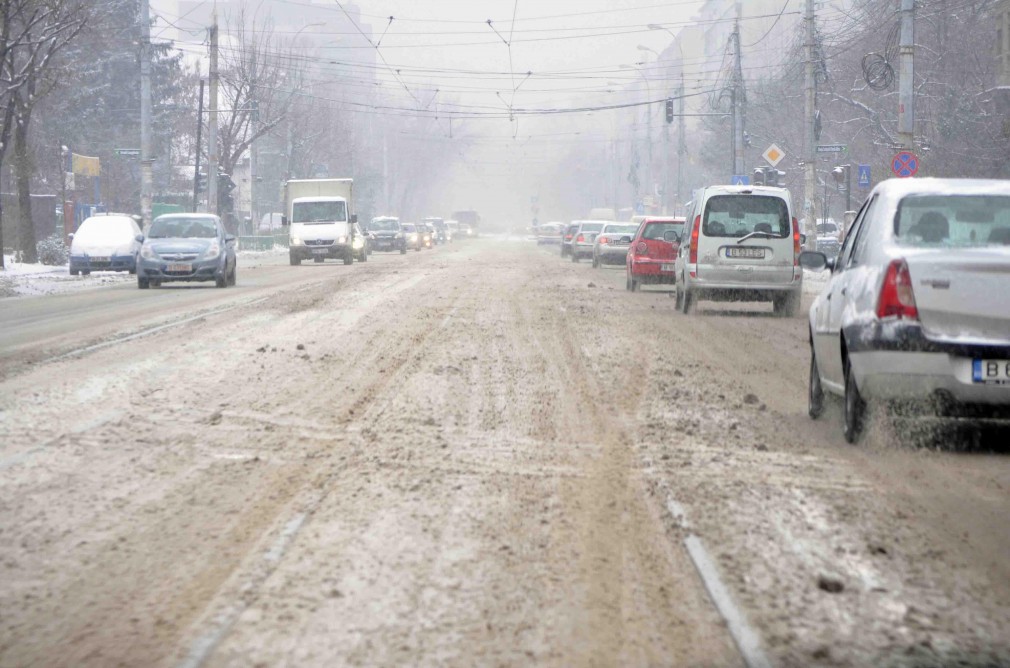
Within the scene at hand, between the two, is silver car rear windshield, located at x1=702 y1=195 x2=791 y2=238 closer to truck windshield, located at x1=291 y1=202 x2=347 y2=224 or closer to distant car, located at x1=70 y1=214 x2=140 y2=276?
distant car, located at x1=70 y1=214 x2=140 y2=276

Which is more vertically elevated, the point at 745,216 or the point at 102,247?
the point at 745,216

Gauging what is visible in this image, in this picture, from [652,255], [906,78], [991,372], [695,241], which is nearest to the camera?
[991,372]

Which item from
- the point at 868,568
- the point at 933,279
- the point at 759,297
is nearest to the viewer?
the point at 868,568

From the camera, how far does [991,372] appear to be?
297 inches

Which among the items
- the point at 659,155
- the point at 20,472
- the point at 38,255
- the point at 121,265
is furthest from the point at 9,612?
the point at 659,155

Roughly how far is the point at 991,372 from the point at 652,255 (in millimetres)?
19152

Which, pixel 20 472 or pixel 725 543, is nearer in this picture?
pixel 725 543

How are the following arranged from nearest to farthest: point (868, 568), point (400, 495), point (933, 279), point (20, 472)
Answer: point (868, 568), point (400, 495), point (20, 472), point (933, 279)

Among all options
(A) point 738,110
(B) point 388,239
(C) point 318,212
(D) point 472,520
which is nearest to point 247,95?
(B) point 388,239

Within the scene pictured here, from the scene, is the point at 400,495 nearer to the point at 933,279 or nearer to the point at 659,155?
the point at 933,279

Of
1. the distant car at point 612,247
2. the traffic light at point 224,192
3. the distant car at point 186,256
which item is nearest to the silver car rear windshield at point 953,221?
the distant car at point 186,256

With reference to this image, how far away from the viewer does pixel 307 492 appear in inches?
258

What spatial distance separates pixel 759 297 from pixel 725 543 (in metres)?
15.1

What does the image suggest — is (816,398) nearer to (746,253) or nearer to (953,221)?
(953,221)
